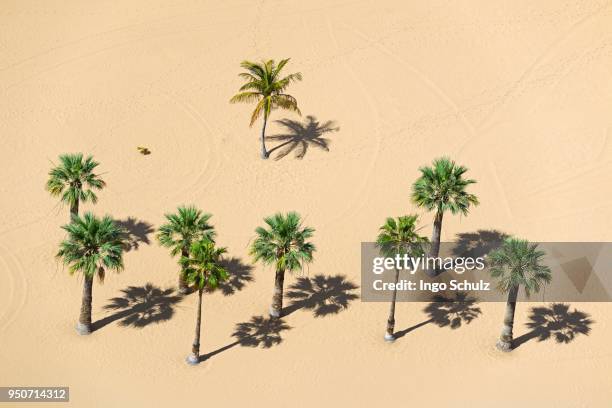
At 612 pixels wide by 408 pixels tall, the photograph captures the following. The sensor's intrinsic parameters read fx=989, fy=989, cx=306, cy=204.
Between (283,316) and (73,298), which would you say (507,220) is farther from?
(73,298)

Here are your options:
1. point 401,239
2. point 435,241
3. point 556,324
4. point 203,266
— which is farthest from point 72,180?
point 556,324

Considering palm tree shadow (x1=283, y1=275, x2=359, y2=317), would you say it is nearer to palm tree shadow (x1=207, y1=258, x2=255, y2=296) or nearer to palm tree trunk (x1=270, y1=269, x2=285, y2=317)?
palm tree trunk (x1=270, y1=269, x2=285, y2=317)

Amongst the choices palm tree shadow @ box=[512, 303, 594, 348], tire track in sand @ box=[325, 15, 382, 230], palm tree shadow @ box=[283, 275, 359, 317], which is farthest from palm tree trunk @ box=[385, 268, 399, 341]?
tire track in sand @ box=[325, 15, 382, 230]

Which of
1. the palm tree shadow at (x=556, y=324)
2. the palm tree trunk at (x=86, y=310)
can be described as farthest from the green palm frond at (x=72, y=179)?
the palm tree shadow at (x=556, y=324)

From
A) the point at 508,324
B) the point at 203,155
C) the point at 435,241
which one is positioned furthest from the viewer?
the point at 203,155

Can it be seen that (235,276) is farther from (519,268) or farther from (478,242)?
(519,268)
